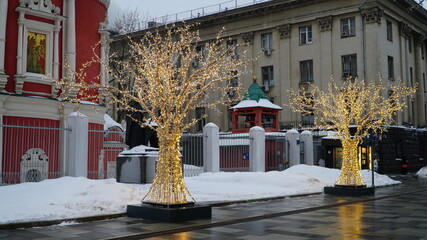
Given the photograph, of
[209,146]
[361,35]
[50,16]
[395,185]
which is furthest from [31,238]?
[361,35]

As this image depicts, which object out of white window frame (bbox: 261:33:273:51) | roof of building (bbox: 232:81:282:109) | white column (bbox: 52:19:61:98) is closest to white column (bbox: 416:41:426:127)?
white window frame (bbox: 261:33:273:51)

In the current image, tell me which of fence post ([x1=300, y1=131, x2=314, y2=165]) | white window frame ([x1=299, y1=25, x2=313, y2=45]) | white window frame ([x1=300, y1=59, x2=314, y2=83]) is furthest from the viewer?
white window frame ([x1=299, y1=25, x2=313, y2=45])

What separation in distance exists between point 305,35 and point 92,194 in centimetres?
3151

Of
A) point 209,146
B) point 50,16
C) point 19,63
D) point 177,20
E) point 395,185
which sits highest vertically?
point 177,20

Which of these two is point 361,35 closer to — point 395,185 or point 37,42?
point 395,185

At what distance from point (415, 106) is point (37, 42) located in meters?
34.9

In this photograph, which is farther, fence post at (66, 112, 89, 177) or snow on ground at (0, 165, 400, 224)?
fence post at (66, 112, 89, 177)

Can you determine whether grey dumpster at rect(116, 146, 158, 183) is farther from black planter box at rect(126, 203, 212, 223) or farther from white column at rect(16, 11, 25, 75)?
white column at rect(16, 11, 25, 75)

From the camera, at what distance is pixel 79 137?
53.5ft

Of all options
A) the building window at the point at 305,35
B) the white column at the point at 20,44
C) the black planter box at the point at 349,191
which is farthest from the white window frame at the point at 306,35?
the white column at the point at 20,44

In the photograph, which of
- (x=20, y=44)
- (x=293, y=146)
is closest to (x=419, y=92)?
(x=293, y=146)

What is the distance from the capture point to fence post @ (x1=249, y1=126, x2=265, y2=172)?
76.4ft

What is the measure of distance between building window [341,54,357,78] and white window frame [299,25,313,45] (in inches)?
139

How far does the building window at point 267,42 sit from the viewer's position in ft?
138
